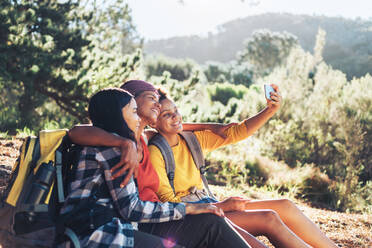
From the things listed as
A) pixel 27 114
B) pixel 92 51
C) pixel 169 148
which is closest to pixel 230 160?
pixel 92 51

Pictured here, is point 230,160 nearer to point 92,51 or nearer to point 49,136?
point 92,51

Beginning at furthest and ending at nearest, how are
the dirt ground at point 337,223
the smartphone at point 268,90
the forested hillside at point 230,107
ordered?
the forested hillside at point 230,107
the dirt ground at point 337,223
the smartphone at point 268,90

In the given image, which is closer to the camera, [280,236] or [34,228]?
[34,228]

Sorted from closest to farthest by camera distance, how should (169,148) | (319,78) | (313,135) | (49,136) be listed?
(49,136) < (169,148) < (313,135) < (319,78)

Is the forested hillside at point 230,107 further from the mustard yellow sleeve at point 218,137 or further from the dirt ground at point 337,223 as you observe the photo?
the mustard yellow sleeve at point 218,137

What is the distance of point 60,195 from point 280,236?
4.54 feet

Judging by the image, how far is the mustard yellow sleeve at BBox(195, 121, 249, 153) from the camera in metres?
3.06

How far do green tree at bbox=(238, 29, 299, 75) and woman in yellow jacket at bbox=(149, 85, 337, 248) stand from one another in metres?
38.5

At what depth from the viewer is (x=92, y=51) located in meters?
7.78

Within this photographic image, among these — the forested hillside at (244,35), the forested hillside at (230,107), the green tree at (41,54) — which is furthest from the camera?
the forested hillside at (244,35)

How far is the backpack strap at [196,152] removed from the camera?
9.30 feet

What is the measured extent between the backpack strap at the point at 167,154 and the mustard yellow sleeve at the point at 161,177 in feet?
0.07

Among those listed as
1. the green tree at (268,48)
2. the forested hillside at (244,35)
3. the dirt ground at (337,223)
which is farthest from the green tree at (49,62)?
the forested hillside at (244,35)

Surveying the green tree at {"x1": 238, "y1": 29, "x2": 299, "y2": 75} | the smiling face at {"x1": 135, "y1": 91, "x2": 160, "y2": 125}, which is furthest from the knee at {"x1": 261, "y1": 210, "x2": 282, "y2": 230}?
the green tree at {"x1": 238, "y1": 29, "x2": 299, "y2": 75}
